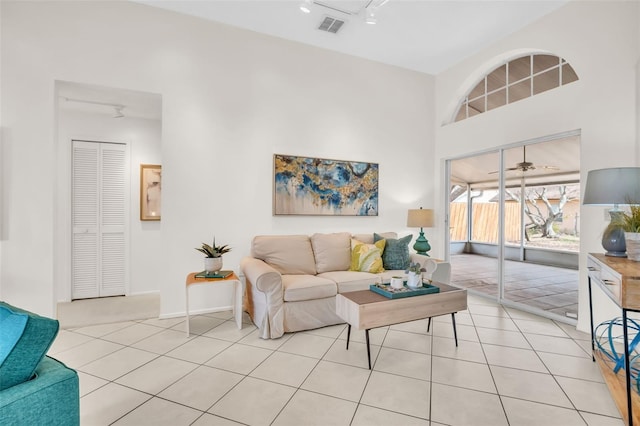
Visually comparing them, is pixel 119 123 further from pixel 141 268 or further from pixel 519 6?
pixel 519 6

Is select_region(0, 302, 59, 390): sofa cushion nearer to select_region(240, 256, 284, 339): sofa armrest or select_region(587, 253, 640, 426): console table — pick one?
select_region(240, 256, 284, 339): sofa armrest

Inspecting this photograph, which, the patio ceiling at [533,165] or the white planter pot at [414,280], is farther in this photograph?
the patio ceiling at [533,165]

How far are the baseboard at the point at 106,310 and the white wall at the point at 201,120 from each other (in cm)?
34

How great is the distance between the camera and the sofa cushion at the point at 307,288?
289cm

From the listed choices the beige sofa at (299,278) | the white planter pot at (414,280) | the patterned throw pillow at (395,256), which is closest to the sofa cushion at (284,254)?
the beige sofa at (299,278)

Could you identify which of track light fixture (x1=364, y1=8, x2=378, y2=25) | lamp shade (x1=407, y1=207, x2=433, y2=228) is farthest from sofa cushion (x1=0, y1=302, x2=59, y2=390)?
lamp shade (x1=407, y1=207, x2=433, y2=228)

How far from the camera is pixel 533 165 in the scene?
3684mm

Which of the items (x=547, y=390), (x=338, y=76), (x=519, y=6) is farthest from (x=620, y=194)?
(x=338, y=76)

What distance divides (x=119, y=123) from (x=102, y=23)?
55.8 inches

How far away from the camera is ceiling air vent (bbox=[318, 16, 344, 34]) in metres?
3.49

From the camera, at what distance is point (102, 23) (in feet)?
10.1

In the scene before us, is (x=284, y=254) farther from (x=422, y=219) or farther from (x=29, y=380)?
(x=29, y=380)

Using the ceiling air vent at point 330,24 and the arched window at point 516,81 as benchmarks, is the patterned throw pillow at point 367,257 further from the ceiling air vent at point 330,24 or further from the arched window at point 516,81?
the ceiling air vent at point 330,24

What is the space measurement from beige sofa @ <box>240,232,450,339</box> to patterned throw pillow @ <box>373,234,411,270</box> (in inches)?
4.8
